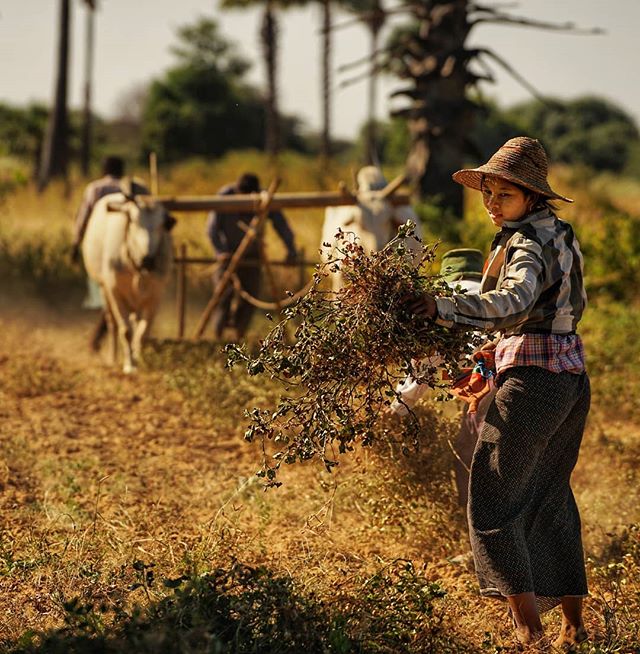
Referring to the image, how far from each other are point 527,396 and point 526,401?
2cm

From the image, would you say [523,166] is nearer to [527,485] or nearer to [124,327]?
[527,485]

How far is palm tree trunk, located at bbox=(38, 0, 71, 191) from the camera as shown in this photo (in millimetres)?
24797

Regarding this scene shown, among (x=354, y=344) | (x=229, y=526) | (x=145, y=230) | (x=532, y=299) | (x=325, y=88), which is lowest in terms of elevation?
(x=229, y=526)

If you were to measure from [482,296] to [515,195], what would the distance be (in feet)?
1.74

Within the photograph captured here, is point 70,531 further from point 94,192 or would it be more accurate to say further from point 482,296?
point 94,192

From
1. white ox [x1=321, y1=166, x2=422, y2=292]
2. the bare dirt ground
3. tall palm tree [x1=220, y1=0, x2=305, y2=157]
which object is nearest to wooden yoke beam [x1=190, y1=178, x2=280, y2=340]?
white ox [x1=321, y1=166, x2=422, y2=292]

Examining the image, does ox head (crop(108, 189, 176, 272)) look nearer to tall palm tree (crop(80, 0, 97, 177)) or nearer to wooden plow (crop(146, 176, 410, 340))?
wooden plow (crop(146, 176, 410, 340))

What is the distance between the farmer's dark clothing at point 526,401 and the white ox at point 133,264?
A: 5812 millimetres

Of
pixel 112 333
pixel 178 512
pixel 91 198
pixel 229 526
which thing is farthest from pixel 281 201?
pixel 229 526

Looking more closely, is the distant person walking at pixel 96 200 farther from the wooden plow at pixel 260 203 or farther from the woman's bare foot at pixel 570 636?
the woman's bare foot at pixel 570 636

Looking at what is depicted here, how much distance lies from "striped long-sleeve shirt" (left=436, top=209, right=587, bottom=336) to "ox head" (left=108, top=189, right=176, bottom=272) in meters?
5.74

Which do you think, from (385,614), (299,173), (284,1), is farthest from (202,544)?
(284,1)

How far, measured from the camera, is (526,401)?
3812 millimetres

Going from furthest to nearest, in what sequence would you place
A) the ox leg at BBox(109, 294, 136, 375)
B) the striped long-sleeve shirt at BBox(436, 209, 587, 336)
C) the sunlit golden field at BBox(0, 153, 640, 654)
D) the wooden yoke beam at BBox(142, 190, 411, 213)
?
the ox leg at BBox(109, 294, 136, 375) → the wooden yoke beam at BBox(142, 190, 411, 213) → the sunlit golden field at BBox(0, 153, 640, 654) → the striped long-sleeve shirt at BBox(436, 209, 587, 336)
